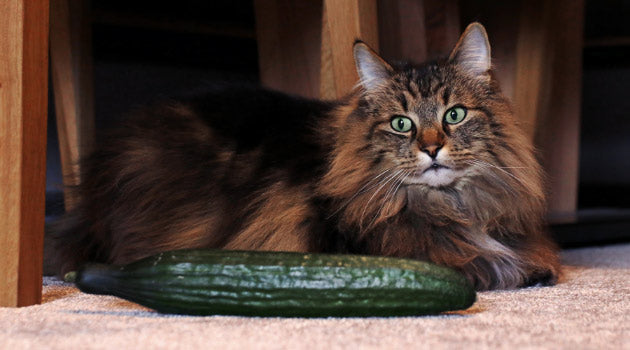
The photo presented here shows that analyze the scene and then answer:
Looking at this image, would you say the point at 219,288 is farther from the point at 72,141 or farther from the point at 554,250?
the point at 72,141

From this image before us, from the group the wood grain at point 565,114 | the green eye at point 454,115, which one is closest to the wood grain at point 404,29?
the wood grain at point 565,114

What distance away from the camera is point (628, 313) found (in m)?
1.16

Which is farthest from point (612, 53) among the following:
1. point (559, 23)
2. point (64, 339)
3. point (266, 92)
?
point (64, 339)

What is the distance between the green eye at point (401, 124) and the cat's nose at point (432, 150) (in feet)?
0.36

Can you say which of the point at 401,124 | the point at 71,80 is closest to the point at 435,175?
the point at 401,124

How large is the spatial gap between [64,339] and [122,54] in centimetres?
220

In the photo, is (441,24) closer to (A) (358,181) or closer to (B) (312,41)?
(B) (312,41)

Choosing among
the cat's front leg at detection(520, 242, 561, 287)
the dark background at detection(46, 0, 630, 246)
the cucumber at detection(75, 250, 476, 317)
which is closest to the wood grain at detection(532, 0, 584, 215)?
the dark background at detection(46, 0, 630, 246)

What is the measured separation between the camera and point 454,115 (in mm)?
1491

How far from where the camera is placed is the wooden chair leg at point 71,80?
220cm

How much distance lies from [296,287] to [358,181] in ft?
1.58

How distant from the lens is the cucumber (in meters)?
1.07

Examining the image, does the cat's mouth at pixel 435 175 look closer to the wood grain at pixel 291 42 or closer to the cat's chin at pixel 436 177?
the cat's chin at pixel 436 177

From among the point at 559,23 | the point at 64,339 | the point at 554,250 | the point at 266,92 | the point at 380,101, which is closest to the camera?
the point at 64,339
